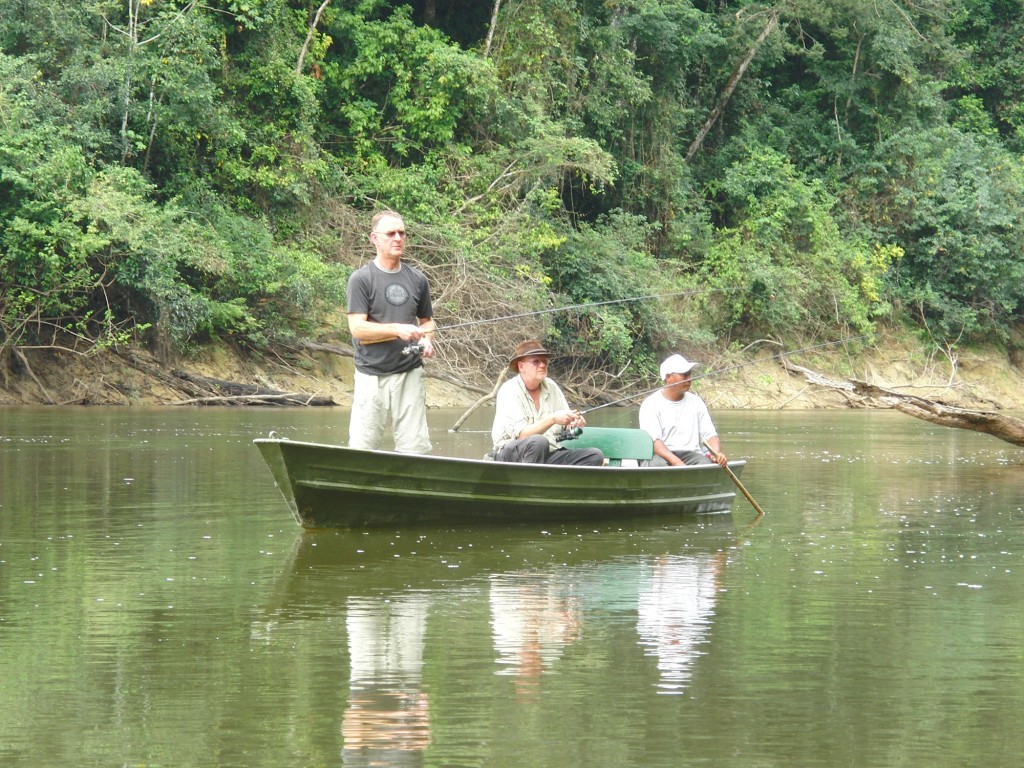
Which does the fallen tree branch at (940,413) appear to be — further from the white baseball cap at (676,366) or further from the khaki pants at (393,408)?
the khaki pants at (393,408)

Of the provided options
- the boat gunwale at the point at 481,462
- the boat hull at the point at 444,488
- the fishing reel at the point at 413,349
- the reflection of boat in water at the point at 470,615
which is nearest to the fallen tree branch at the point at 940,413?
the boat gunwale at the point at 481,462

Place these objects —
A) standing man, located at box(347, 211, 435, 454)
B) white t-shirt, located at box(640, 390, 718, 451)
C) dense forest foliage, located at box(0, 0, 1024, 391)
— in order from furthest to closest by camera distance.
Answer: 1. dense forest foliage, located at box(0, 0, 1024, 391)
2. white t-shirt, located at box(640, 390, 718, 451)
3. standing man, located at box(347, 211, 435, 454)

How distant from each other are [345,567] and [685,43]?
2617cm

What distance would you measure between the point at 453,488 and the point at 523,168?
2027 centimetres

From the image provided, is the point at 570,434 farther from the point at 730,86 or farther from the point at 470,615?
the point at 730,86

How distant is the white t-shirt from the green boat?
0.42 metres

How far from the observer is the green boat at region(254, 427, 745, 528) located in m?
8.64

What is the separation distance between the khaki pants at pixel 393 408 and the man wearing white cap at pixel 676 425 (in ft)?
7.25

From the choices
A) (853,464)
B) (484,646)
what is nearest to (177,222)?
(853,464)

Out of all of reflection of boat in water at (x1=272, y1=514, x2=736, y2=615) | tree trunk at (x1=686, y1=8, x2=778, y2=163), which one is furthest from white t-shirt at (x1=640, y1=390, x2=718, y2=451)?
tree trunk at (x1=686, y1=8, x2=778, y2=163)

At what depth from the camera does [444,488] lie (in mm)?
9117

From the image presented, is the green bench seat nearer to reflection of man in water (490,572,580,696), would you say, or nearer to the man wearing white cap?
the man wearing white cap

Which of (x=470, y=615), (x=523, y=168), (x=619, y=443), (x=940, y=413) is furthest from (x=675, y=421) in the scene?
(x=523, y=168)

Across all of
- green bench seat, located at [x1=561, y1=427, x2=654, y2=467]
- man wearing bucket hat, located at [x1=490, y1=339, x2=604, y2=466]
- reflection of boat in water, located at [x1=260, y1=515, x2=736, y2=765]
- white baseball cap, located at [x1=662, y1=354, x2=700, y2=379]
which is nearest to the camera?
reflection of boat in water, located at [x1=260, y1=515, x2=736, y2=765]
